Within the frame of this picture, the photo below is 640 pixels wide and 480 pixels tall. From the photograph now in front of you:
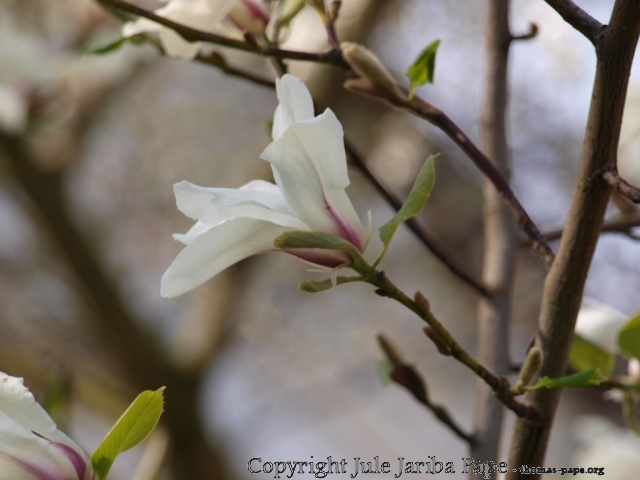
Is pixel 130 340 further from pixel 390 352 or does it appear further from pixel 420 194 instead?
pixel 420 194

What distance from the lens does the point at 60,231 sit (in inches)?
45.8

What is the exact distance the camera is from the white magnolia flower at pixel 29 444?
21cm

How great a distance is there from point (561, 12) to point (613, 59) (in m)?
0.02

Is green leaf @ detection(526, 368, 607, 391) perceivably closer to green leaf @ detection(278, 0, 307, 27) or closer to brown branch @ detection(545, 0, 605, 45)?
brown branch @ detection(545, 0, 605, 45)

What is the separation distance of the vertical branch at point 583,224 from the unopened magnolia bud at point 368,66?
0.09 metres

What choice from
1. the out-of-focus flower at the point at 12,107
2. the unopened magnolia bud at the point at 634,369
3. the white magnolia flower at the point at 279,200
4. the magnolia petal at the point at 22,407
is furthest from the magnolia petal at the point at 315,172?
the out-of-focus flower at the point at 12,107

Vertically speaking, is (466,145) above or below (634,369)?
above

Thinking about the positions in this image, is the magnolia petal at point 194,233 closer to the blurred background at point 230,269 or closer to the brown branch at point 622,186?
the brown branch at point 622,186

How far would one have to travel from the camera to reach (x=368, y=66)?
277mm

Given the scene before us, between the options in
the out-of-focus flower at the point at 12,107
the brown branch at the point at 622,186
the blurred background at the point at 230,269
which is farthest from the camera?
the blurred background at the point at 230,269

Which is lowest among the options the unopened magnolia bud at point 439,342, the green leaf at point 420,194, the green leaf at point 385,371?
the green leaf at point 385,371

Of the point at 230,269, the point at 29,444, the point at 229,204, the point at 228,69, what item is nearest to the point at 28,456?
the point at 29,444

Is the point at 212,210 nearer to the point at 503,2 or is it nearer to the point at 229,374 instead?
the point at 503,2

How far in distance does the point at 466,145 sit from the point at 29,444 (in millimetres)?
202
